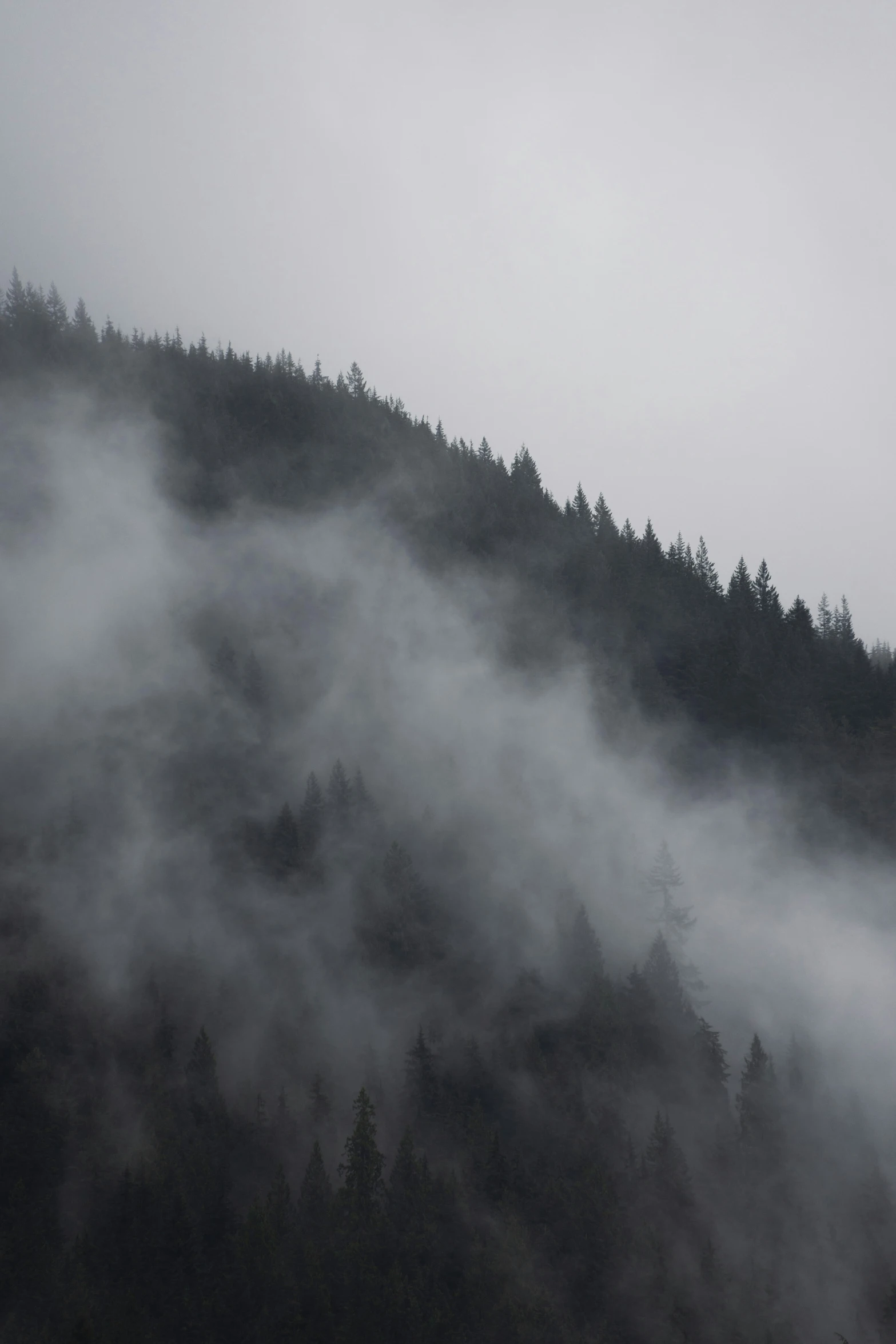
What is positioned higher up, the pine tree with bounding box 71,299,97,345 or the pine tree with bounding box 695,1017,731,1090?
the pine tree with bounding box 71,299,97,345

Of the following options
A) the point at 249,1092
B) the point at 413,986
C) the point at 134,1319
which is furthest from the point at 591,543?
the point at 134,1319

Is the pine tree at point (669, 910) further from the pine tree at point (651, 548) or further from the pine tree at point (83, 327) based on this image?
the pine tree at point (83, 327)

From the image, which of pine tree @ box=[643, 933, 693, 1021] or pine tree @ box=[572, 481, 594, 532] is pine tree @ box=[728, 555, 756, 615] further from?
pine tree @ box=[643, 933, 693, 1021]

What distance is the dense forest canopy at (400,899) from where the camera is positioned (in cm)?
5550

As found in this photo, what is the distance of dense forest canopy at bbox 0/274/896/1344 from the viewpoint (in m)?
55.5

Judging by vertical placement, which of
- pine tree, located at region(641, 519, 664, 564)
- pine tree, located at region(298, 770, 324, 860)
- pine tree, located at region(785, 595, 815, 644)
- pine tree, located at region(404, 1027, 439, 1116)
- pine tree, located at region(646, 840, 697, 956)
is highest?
pine tree, located at region(641, 519, 664, 564)

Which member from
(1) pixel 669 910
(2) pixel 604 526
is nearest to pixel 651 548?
(2) pixel 604 526

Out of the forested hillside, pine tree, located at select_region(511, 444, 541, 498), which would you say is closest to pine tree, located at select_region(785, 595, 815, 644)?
the forested hillside

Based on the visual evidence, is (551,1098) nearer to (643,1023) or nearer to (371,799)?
(643,1023)

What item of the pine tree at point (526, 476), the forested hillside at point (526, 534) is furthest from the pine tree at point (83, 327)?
the pine tree at point (526, 476)

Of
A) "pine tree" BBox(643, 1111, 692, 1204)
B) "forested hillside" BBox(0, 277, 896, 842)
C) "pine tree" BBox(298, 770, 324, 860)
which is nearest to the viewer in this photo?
"pine tree" BBox(643, 1111, 692, 1204)

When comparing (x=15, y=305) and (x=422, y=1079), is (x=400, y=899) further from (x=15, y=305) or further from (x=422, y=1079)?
(x=15, y=305)

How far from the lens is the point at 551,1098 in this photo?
66.4 metres

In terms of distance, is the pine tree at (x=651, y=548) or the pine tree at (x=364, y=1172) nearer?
the pine tree at (x=364, y=1172)
